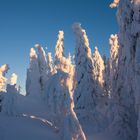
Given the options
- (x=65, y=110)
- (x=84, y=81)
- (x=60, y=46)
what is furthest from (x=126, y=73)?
(x=60, y=46)

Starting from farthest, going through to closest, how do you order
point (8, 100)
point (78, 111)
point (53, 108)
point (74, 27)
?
point (74, 27) → point (78, 111) → point (8, 100) → point (53, 108)

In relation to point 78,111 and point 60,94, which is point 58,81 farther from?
point 78,111

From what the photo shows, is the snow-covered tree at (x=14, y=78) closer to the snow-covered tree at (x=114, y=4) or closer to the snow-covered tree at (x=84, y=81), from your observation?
the snow-covered tree at (x=84, y=81)

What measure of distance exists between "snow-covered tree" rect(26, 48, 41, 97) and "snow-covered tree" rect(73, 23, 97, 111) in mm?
20774

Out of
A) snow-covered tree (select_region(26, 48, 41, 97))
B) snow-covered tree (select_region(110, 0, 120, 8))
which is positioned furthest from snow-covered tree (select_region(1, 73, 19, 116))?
snow-covered tree (select_region(26, 48, 41, 97))

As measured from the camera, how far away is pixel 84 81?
193ft

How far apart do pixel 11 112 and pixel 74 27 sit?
80.2ft

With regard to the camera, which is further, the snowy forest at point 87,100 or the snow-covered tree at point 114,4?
the snow-covered tree at point 114,4

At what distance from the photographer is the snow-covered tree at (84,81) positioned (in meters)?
58.7

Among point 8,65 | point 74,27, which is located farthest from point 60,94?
point 8,65

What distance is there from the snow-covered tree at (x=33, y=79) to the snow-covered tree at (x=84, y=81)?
818 inches

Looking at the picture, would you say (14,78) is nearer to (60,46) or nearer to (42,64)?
(42,64)

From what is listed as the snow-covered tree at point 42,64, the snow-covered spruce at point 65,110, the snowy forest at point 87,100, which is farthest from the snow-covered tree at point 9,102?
the snow-covered tree at point 42,64

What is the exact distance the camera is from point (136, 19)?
33375 mm
